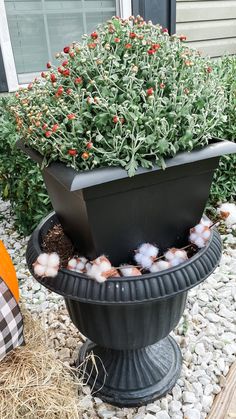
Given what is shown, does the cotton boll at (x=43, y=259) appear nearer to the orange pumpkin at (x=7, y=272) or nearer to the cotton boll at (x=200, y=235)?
the orange pumpkin at (x=7, y=272)

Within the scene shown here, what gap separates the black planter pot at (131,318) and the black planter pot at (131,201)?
0.10 m

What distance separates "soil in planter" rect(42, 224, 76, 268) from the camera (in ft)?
3.93

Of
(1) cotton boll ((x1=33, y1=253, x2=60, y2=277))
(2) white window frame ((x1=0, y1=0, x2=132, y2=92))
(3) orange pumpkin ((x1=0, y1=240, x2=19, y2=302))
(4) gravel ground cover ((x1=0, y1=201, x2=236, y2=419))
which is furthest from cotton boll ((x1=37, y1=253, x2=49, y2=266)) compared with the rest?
(2) white window frame ((x1=0, y1=0, x2=132, y2=92))

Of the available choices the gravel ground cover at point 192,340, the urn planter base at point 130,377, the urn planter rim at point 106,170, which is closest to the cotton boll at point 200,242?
the urn planter rim at point 106,170

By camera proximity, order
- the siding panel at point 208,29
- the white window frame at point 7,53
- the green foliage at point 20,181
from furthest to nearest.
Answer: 1. the siding panel at point 208,29
2. the white window frame at point 7,53
3. the green foliage at point 20,181

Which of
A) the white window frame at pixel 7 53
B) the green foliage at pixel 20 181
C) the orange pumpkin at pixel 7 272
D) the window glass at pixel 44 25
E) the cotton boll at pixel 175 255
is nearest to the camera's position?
the cotton boll at pixel 175 255

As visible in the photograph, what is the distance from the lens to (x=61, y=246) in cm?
124

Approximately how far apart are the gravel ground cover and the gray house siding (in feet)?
7.55

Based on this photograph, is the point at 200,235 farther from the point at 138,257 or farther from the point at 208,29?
the point at 208,29

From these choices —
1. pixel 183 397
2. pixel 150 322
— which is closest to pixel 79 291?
pixel 150 322

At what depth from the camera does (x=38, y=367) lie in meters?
1.25

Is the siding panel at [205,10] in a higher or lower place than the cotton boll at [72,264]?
higher

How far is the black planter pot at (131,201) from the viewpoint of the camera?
3.07 ft

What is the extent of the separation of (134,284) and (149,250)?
113 mm
